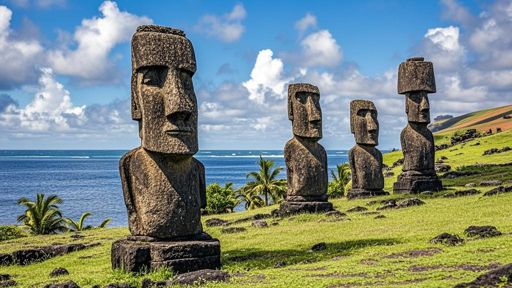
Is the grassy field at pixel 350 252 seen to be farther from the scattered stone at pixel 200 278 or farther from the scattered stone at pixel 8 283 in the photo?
the scattered stone at pixel 200 278

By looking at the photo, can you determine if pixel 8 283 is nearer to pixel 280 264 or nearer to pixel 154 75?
pixel 154 75

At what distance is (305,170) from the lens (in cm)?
2523

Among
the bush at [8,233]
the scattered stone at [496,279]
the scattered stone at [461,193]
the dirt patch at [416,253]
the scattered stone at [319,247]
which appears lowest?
the bush at [8,233]

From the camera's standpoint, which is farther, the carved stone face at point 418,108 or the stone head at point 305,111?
the carved stone face at point 418,108

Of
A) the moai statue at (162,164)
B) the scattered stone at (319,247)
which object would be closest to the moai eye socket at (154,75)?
the moai statue at (162,164)

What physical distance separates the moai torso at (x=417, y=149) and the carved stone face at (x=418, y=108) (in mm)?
456

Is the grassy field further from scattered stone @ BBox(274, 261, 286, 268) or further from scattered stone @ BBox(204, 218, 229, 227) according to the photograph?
scattered stone @ BBox(204, 218, 229, 227)

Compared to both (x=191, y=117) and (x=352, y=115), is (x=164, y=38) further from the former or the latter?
(x=352, y=115)

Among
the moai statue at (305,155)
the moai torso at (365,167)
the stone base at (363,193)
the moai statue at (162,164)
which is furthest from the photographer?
the moai torso at (365,167)

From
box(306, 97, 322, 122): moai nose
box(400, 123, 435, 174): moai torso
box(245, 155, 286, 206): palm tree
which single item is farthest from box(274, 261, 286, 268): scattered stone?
box(245, 155, 286, 206): palm tree

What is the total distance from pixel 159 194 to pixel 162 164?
2.23ft

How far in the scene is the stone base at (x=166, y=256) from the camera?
13.5 metres

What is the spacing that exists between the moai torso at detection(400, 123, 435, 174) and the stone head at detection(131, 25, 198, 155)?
1906 cm

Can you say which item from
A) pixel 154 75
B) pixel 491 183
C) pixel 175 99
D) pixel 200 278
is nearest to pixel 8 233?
pixel 154 75
